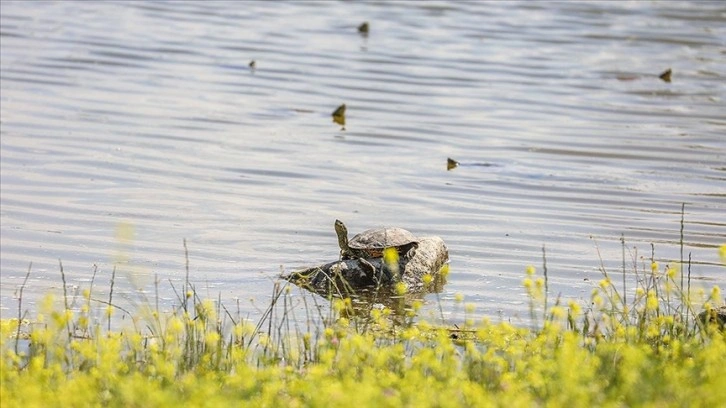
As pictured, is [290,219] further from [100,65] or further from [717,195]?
[100,65]

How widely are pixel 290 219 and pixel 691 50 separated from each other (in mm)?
13570

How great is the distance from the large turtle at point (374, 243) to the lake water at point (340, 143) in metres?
0.49

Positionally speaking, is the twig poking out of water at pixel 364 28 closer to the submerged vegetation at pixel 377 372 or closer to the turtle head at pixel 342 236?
the turtle head at pixel 342 236

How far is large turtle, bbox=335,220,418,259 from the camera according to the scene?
959 cm

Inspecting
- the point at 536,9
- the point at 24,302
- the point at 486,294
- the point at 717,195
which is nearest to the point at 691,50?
the point at 536,9

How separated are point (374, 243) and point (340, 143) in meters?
5.86

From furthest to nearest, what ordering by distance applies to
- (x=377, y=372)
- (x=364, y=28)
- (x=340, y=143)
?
(x=364, y=28)
(x=340, y=143)
(x=377, y=372)

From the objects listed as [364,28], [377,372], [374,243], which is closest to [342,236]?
[374,243]

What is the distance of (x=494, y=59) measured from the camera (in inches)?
860

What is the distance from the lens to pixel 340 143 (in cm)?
1539

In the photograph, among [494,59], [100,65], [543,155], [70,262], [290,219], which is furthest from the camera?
[494,59]

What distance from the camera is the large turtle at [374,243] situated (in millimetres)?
9586

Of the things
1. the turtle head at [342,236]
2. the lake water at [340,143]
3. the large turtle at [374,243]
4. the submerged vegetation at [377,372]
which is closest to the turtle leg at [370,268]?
the large turtle at [374,243]

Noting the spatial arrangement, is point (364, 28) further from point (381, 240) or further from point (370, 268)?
point (370, 268)
